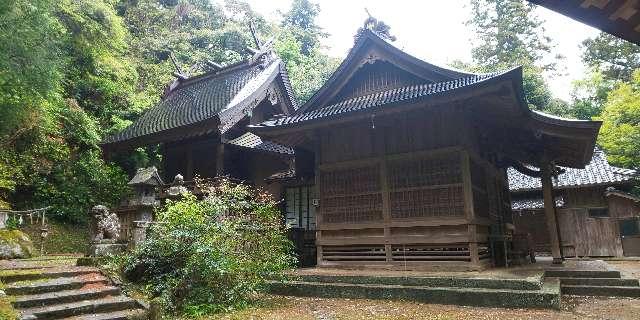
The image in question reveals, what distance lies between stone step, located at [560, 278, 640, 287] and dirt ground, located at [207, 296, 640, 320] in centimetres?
69

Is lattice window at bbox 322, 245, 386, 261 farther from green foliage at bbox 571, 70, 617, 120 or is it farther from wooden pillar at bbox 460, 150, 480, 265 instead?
green foliage at bbox 571, 70, 617, 120

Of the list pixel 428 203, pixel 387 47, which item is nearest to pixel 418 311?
pixel 428 203

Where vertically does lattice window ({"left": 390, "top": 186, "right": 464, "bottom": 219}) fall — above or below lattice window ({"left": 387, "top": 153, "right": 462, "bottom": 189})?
below

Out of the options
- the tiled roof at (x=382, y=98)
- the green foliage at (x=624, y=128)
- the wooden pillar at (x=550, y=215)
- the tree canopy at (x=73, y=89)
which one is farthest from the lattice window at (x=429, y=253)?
the green foliage at (x=624, y=128)

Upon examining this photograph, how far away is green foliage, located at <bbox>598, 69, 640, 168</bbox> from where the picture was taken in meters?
23.3

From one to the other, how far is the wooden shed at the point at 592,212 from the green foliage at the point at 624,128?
3.45 metres

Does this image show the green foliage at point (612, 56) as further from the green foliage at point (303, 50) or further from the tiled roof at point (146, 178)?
the tiled roof at point (146, 178)

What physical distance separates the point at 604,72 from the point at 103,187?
35643 millimetres

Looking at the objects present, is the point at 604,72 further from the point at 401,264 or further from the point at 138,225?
the point at 138,225

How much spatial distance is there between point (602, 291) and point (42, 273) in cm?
1160

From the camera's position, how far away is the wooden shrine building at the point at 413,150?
9.61 meters

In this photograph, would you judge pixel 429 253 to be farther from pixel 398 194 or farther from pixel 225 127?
pixel 225 127

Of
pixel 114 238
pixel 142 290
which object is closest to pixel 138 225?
pixel 114 238

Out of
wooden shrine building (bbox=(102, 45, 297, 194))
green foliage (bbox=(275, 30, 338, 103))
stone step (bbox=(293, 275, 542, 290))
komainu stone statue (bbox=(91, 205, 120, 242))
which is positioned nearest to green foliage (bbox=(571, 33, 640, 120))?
green foliage (bbox=(275, 30, 338, 103))
